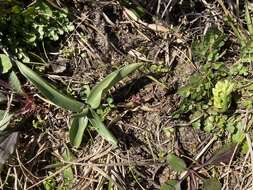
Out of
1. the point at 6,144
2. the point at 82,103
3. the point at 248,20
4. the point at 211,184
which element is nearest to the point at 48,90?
the point at 82,103

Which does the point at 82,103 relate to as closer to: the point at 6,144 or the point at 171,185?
the point at 6,144

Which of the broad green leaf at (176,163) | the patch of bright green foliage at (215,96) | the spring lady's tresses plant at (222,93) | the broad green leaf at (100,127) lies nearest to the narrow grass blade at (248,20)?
the patch of bright green foliage at (215,96)

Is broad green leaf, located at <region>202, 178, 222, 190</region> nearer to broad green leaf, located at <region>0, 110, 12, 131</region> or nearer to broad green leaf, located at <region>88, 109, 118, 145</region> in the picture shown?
broad green leaf, located at <region>88, 109, 118, 145</region>

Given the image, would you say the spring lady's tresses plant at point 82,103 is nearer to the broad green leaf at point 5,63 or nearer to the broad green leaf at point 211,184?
the broad green leaf at point 5,63

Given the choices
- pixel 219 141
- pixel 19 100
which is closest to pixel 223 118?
pixel 219 141

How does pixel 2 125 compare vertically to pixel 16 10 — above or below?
below

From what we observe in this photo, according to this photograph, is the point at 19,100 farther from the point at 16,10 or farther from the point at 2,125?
the point at 16,10

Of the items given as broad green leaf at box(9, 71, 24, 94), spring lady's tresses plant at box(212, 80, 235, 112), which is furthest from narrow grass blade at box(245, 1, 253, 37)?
broad green leaf at box(9, 71, 24, 94)
